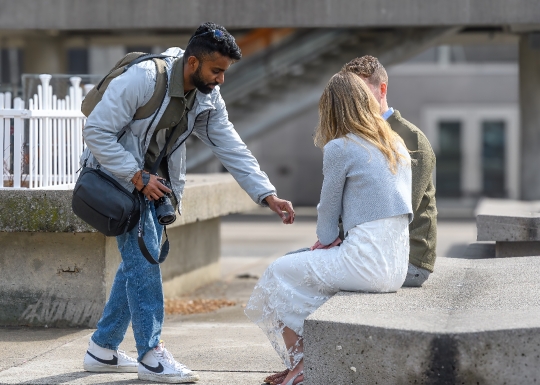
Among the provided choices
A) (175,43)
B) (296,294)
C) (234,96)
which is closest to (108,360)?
(296,294)

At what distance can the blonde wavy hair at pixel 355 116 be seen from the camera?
428 centimetres

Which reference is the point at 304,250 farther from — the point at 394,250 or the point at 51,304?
the point at 51,304

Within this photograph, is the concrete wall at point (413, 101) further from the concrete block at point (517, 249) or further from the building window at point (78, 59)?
the concrete block at point (517, 249)

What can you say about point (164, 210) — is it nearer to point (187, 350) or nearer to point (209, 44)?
point (209, 44)

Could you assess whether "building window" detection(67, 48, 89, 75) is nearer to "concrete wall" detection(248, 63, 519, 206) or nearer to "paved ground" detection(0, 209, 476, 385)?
"concrete wall" detection(248, 63, 519, 206)

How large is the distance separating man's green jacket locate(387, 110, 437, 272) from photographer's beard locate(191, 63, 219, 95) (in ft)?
3.12

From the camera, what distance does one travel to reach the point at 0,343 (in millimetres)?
5414

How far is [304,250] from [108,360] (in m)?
1.10

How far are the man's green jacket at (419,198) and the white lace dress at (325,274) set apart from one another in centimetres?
38

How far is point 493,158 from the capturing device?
2461 centimetres

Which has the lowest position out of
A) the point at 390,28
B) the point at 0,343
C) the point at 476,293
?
the point at 0,343

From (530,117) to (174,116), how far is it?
12334 millimetres

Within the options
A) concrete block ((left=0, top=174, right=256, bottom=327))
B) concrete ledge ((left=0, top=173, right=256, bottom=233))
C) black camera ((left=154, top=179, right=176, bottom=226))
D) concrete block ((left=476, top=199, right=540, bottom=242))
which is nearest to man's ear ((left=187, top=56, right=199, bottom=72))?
black camera ((left=154, top=179, right=176, bottom=226))

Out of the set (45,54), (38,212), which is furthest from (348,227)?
(45,54)
